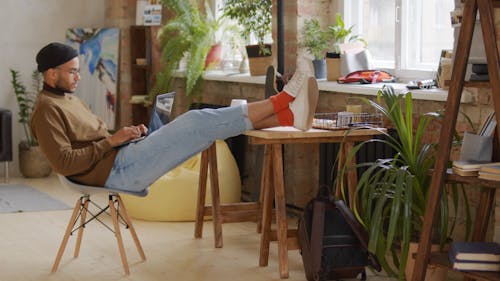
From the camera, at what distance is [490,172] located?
11.6ft

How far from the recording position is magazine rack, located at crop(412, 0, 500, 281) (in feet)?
11.4

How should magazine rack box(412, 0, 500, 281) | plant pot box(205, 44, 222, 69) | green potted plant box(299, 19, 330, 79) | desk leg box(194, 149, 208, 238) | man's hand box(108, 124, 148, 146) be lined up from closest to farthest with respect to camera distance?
magazine rack box(412, 0, 500, 281) → man's hand box(108, 124, 148, 146) → desk leg box(194, 149, 208, 238) → green potted plant box(299, 19, 330, 79) → plant pot box(205, 44, 222, 69)

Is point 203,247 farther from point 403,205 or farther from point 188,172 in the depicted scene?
point 403,205

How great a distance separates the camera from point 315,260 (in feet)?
13.8

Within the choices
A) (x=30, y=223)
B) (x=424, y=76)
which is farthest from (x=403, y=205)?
(x=30, y=223)

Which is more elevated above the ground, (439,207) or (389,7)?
(389,7)

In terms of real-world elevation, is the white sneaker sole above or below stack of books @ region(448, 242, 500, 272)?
above

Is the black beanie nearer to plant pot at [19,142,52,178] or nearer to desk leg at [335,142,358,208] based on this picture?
desk leg at [335,142,358,208]

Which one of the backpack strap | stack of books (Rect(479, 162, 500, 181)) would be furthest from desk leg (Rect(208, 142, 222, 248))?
stack of books (Rect(479, 162, 500, 181))

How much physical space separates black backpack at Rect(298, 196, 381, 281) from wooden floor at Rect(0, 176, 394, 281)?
20cm

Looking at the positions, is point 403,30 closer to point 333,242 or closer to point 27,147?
point 333,242

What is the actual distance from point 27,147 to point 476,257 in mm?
5237

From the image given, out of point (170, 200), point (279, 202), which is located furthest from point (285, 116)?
point (170, 200)

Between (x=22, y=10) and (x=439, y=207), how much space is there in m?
5.33
